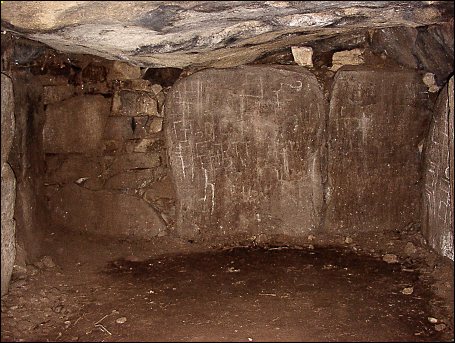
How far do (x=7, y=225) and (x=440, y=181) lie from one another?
3.19m

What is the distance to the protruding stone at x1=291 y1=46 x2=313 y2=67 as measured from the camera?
4586 millimetres

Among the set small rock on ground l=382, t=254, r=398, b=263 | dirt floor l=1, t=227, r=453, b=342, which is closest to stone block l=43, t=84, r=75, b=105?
dirt floor l=1, t=227, r=453, b=342

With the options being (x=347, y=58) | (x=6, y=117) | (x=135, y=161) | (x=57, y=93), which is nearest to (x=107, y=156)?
(x=135, y=161)

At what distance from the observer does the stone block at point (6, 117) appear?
11.4 ft

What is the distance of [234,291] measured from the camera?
372 cm

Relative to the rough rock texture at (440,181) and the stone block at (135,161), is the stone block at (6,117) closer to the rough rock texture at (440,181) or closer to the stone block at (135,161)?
the stone block at (135,161)

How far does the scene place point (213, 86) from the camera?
4672 millimetres

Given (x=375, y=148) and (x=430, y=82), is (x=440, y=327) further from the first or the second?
(x=430, y=82)

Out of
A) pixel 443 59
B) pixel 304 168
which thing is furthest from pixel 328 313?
pixel 443 59

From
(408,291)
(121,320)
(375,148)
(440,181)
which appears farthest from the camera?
(375,148)

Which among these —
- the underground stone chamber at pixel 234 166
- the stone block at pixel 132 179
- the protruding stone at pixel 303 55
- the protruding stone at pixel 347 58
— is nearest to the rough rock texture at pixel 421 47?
the underground stone chamber at pixel 234 166

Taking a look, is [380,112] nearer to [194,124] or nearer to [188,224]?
[194,124]

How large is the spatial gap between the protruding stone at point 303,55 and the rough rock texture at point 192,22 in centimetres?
43

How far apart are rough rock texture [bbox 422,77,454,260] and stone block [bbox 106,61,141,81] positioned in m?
2.51
